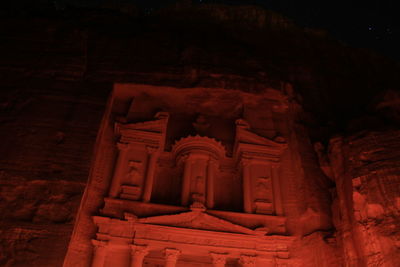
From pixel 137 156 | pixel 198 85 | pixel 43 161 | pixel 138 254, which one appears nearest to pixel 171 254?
pixel 138 254

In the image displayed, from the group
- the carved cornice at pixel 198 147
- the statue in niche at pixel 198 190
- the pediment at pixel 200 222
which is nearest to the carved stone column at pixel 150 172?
the carved cornice at pixel 198 147

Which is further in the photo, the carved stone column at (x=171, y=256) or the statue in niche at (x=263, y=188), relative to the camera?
the statue in niche at (x=263, y=188)

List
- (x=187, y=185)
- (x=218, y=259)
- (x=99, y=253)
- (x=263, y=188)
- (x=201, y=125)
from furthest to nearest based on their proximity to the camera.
→ (x=201, y=125) < (x=263, y=188) < (x=187, y=185) < (x=218, y=259) < (x=99, y=253)

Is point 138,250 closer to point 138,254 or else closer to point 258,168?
point 138,254

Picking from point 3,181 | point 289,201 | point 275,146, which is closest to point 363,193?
point 289,201

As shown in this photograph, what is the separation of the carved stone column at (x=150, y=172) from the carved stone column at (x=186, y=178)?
1035 millimetres

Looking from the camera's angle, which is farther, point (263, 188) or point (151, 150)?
point (151, 150)

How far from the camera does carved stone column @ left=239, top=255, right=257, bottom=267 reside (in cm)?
1063

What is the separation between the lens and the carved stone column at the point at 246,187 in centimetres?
1203

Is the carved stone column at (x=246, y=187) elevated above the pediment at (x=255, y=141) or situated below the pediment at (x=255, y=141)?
below

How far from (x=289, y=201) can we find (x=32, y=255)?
7896mm

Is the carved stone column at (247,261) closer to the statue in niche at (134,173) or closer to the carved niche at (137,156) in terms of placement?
the carved niche at (137,156)

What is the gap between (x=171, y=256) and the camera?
34.5ft

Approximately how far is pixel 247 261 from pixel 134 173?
4.55 m
